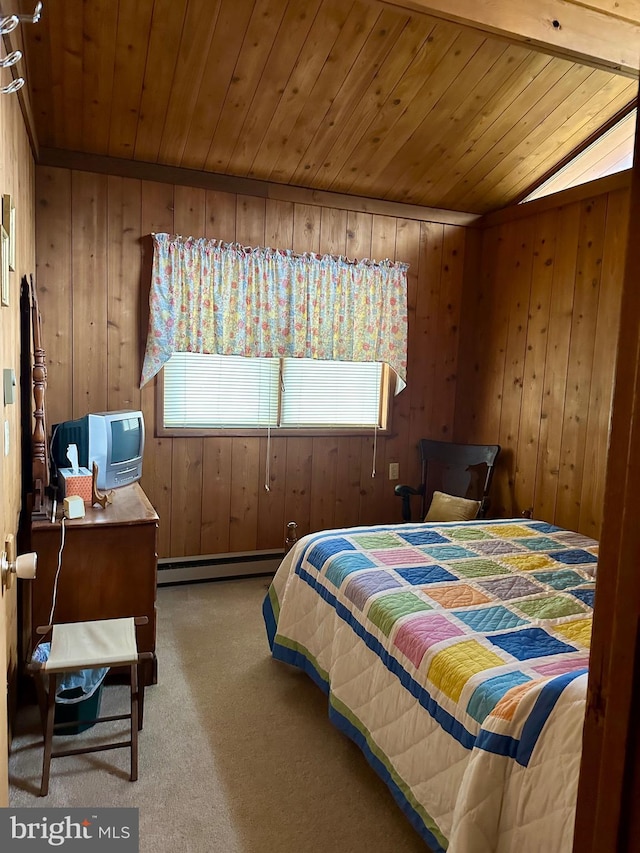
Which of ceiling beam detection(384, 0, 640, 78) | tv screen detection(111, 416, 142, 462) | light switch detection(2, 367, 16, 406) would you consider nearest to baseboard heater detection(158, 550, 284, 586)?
tv screen detection(111, 416, 142, 462)

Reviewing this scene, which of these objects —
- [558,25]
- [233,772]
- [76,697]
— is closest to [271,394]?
[76,697]

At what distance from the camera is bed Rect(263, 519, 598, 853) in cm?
143

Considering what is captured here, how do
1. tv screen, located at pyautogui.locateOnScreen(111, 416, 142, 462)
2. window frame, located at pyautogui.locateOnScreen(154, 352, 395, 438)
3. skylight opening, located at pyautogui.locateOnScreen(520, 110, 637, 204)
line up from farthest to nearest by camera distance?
window frame, located at pyautogui.locateOnScreen(154, 352, 395, 438), skylight opening, located at pyautogui.locateOnScreen(520, 110, 637, 204), tv screen, located at pyautogui.locateOnScreen(111, 416, 142, 462)

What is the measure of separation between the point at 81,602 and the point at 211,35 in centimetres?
250

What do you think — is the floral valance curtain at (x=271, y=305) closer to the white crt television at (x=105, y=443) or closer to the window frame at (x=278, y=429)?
the window frame at (x=278, y=429)

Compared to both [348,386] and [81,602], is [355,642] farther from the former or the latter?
[348,386]

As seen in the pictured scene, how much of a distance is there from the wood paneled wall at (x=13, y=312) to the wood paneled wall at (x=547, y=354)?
2.79m

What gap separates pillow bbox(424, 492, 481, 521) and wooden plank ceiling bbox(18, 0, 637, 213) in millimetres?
2085

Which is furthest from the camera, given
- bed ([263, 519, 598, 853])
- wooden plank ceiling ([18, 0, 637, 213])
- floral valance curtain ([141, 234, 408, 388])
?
floral valance curtain ([141, 234, 408, 388])

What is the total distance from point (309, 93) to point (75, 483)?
224 cm

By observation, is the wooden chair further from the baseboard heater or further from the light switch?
the light switch

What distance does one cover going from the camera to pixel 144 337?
361cm

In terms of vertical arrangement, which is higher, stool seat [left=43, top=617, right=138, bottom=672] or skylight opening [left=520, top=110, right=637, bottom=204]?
skylight opening [left=520, top=110, right=637, bottom=204]

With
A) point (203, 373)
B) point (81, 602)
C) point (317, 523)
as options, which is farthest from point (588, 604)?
point (203, 373)
